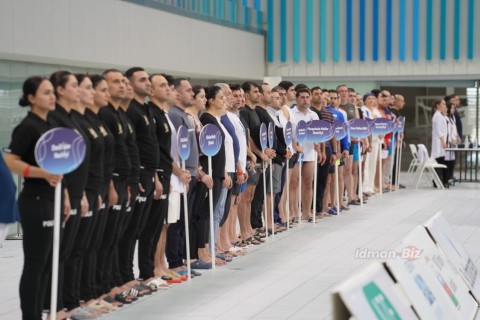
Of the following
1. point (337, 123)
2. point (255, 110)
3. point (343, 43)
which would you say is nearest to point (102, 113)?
point (255, 110)

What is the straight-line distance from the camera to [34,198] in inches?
283

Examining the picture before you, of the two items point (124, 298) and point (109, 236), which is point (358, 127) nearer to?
point (124, 298)

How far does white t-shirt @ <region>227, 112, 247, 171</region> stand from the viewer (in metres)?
11.9

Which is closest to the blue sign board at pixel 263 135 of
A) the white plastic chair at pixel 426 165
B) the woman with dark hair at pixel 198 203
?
the woman with dark hair at pixel 198 203

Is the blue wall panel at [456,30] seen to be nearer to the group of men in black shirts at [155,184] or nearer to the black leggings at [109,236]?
the group of men in black shirts at [155,184]

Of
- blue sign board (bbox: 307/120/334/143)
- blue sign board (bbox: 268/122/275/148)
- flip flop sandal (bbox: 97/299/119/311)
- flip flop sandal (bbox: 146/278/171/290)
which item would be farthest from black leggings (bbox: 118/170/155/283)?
blue sign board (bbox: 307/120/334/143)

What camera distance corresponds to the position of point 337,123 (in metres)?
16.7

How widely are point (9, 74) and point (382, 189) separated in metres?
9.72

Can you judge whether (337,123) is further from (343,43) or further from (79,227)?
(343,43)

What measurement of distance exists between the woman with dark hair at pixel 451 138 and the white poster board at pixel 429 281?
51.5 feet

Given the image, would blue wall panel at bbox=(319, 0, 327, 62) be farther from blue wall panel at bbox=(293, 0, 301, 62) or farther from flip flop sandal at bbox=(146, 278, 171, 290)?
flip flop sandal at bbox=(146, 278, 171, 290)

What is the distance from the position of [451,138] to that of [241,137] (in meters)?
12.6

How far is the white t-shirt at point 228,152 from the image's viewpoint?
1144cm

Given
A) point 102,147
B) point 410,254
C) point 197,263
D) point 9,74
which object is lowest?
point 197,263
